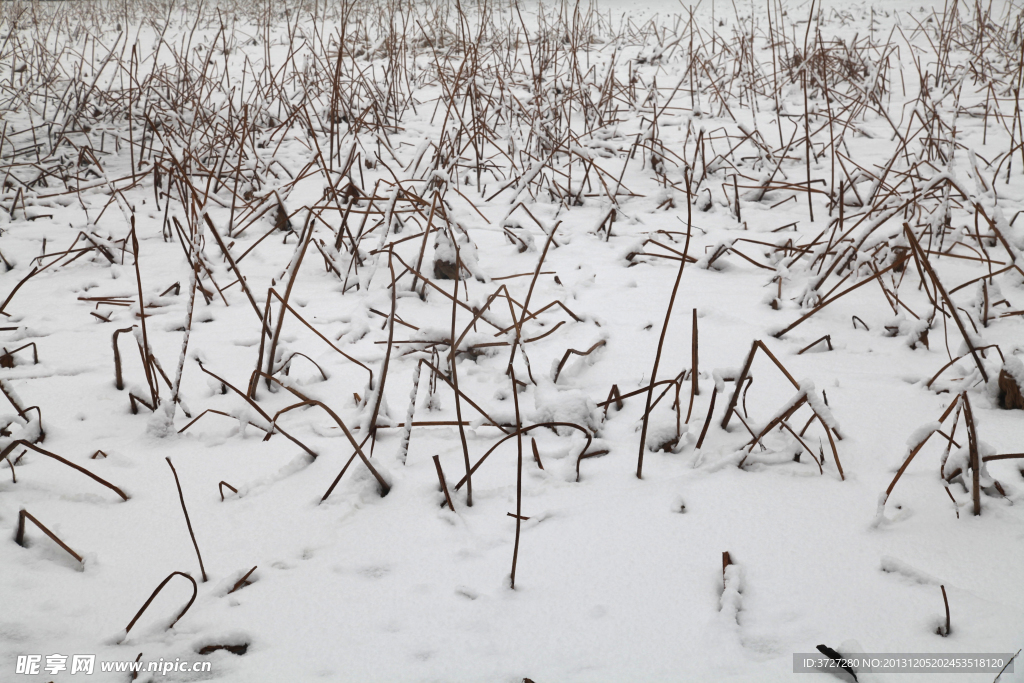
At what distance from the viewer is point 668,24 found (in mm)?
6512

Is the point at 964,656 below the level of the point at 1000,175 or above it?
below

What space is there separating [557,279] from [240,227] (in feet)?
3.86

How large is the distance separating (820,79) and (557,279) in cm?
265

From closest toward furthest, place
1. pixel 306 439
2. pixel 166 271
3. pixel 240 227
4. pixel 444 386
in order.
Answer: pixel 306 439 → pixel 444 386 → pixel 166 271 → pixel 240 227

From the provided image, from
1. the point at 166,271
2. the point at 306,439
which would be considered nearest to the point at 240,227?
the point at 166,271

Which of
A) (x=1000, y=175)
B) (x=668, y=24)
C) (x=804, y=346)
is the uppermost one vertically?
(x=668, y=24)

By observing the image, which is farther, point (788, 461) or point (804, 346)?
point (804, 346)

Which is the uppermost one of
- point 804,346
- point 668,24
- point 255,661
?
point 668,24

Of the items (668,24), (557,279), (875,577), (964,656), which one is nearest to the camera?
(964,656)

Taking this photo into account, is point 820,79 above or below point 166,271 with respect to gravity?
above

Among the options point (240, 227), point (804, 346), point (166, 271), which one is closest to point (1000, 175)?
point (804, 346)

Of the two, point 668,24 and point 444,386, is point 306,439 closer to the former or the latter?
point 444,386

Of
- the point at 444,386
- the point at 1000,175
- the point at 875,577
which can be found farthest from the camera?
the point at 1000,175

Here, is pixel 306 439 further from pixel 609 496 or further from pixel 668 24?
pixel 668 24
